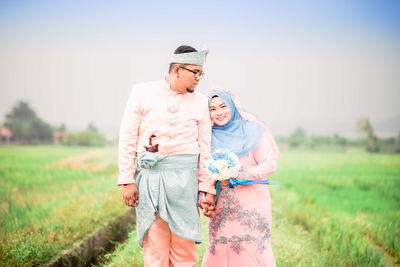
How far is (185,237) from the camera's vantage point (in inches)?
74.3

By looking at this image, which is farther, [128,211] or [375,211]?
[375,211]

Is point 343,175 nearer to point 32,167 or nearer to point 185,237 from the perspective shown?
point 185,237

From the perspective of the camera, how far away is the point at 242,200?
2.23 meters

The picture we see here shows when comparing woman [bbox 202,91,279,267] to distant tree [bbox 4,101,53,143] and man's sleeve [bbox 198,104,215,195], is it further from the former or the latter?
distant tree [bbox 4,101,53,143]

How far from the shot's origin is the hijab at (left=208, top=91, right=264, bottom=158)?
2.23 m

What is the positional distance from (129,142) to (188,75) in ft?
2.02

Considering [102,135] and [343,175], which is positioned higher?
[102,135]

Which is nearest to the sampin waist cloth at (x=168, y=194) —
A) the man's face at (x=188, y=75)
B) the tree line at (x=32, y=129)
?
the man's face at (x=188, y=75)

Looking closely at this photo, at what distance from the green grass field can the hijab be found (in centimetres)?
132

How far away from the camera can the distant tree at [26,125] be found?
735cm

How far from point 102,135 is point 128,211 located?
5.56 metres

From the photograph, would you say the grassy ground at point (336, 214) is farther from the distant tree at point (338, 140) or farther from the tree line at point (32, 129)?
the tree line at point (32, 129)

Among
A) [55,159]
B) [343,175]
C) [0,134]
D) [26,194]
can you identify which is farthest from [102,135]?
[343,175]

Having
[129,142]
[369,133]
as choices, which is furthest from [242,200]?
[369,133]
